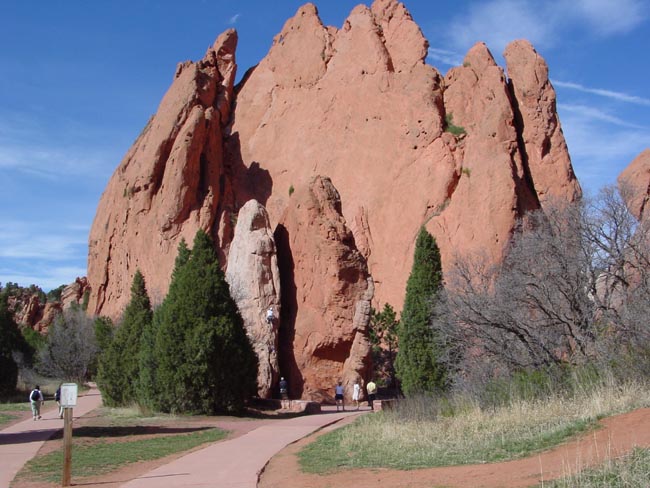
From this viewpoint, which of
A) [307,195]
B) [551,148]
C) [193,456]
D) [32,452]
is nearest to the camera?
[193,456]

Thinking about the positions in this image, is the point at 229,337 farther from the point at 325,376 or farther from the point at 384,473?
the point at 384,473

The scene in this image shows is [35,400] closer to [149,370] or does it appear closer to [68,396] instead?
[149,370]

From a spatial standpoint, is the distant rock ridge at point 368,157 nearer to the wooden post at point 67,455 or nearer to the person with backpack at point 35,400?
the person with backpack at point 35,400

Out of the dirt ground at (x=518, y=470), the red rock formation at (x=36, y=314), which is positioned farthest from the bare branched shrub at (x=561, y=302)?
the red rock formation at (x=36, y=314)

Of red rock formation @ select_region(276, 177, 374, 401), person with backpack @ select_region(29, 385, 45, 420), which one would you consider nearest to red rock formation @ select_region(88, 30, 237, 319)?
red rock formation @ select_region(276, 177, 374, 401)

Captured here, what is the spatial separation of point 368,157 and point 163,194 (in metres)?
17.0

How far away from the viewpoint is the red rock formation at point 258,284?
30.4m

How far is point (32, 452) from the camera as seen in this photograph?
15156 millimetres

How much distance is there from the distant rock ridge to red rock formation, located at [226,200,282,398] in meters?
11.1

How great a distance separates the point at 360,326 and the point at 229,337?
32.2 feet

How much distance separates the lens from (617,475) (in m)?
7.27

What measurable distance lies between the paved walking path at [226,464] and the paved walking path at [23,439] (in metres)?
2.59

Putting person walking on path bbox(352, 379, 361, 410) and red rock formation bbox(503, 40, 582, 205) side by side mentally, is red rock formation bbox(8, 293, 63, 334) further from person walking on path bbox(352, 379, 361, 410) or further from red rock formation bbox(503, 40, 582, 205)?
person walking on path bbox(352, 379, 361, 410)

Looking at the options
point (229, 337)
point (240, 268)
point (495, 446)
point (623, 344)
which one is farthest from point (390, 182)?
point (495, 446)
